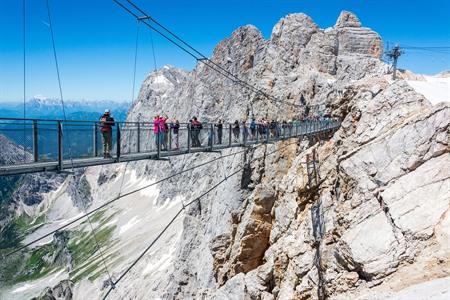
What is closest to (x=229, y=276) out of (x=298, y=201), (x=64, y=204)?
(x=298, y=201)

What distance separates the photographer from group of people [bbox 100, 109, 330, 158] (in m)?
13.3

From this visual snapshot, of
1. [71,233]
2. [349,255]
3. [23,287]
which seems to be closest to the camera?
[349,255]

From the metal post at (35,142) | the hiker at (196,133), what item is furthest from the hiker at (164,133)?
the metal post at (35,142)

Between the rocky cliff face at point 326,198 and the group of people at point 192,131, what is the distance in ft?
5.16

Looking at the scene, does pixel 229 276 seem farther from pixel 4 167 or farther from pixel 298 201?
pixel 4 167

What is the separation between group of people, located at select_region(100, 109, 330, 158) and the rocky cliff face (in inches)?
62.0

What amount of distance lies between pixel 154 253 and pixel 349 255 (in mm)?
69127

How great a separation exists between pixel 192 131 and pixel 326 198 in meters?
10.1

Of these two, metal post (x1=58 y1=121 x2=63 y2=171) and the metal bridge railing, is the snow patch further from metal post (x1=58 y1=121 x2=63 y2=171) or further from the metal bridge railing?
metal post (x1=58 y1=121 x2=63 y2=171)

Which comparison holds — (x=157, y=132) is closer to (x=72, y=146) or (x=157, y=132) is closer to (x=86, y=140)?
(x=86, y=140)

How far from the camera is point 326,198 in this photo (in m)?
24.0

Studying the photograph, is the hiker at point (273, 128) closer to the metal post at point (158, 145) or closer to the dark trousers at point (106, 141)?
the metal post at point (158, 145)

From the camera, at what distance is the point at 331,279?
1806 cm

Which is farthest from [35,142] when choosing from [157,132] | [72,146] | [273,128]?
[273,128]
